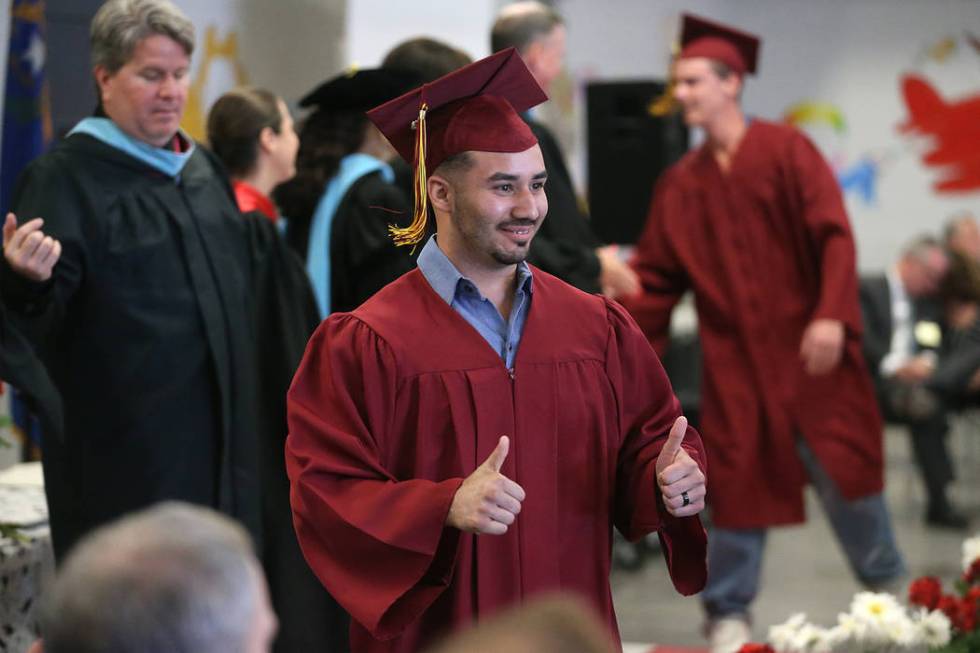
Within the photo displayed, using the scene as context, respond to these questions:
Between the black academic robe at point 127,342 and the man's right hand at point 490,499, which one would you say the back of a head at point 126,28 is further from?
the man's right hand at point 490,499

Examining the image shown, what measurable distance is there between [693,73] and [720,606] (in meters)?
1.84

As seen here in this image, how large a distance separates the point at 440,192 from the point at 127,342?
50.8 inches

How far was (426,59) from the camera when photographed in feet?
14.7

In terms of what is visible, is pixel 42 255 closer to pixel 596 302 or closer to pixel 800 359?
pixel 596 302

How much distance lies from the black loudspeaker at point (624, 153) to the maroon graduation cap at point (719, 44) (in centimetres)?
248

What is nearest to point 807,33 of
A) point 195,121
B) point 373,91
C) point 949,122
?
point 949,122

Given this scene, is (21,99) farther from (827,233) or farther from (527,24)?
(827,233)

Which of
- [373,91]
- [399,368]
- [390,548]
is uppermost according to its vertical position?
[373,91]

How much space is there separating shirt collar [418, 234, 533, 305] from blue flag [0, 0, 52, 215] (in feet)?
8.22

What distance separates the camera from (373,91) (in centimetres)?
429

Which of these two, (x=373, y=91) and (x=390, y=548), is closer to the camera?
(x=390, y=548)

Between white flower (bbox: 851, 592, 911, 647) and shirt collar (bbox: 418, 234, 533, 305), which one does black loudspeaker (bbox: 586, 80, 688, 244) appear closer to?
white flower (bbox: 851, 592, 911, 647)

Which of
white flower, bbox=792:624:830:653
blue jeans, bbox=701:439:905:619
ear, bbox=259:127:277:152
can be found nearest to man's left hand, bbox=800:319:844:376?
blue jeans, bbox=701:439:905:619

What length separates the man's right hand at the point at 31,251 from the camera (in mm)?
3291
